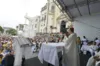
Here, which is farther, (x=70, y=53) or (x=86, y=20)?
(x=86, y=20)

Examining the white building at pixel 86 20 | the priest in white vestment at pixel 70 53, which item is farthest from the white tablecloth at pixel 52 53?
the white building at pixel 86 20

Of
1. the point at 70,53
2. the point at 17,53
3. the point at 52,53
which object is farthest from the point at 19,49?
the point at 70,53

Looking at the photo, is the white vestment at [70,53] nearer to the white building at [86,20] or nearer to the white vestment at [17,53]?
the white vestment at [17,53]

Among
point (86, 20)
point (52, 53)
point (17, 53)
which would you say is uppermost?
point (86, 20)

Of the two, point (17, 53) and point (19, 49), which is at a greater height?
point (19, 49)

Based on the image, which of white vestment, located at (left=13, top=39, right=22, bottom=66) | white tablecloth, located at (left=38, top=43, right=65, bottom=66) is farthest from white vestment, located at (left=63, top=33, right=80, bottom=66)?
white vestment, located at (left=13, top=39, right=22, bottom=66)

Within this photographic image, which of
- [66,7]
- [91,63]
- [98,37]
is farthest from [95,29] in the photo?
[91,63]

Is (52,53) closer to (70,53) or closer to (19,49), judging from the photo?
(70,53)

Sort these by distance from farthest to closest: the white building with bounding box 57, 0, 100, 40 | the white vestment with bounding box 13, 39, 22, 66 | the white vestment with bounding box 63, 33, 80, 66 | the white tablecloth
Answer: the white building with bounding box 57, 0, 100, 40, the white vestment with bounding box 13, 39, 22, 66, the white tablecloth, the white vestment with bounding box 63, 33, 80, 66

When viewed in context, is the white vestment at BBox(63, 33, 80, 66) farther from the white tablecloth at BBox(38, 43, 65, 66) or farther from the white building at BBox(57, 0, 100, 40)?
the white building at BBox(57, 0, 100, 40)

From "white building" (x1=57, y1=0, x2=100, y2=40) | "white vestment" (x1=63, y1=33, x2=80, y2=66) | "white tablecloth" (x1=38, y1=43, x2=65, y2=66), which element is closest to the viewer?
"white vestment" (x1=63, y1=33, x2=80, y2=66)

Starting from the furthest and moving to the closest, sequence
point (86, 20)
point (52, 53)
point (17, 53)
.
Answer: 1. point (86, 20)
2. point (17, 53)
3. point (52, 53)

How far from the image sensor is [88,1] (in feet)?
26.6

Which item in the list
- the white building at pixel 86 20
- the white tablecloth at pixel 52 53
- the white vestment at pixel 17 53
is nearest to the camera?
the white tablecloth at pixel 52 53
